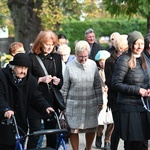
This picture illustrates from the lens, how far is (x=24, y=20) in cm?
2245

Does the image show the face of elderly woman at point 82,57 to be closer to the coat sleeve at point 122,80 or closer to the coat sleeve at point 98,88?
the coat sleeve at point 98,88

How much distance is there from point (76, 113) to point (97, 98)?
1.29ft

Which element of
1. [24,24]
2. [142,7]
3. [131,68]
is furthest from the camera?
[24,24]

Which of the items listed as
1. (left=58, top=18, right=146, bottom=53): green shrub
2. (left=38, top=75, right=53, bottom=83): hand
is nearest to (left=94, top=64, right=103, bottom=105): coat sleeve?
(left=38, top=75, right=53, bottom=83): hand

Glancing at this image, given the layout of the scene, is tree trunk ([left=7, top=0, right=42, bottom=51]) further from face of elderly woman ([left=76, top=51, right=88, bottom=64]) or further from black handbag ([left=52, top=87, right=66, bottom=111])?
black handbag ([left=52, top=87, right=66, bottom=111])

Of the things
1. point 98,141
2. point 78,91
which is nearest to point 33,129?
point 78,91

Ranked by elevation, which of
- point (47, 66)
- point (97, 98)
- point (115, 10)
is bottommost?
point (97, 98)

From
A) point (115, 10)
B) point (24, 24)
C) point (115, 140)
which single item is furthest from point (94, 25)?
point (115, 140)

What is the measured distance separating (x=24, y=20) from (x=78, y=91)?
45.9 feet

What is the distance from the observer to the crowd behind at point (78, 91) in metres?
6.71

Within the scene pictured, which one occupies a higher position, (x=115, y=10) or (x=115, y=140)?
(x=115, y=10)

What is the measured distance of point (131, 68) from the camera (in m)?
7.43

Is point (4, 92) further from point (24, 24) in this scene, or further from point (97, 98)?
point (24, 24)

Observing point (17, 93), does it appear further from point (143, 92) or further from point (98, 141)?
point (98, 141)
